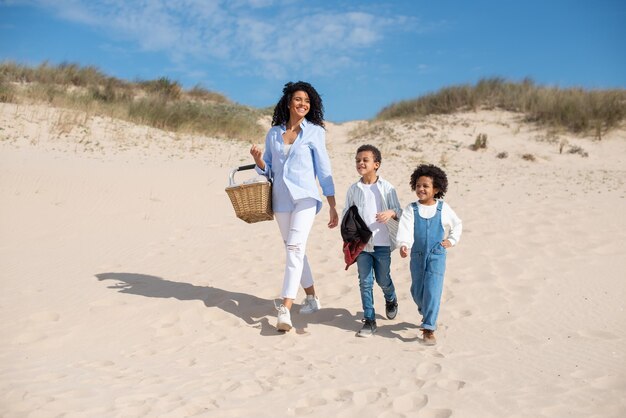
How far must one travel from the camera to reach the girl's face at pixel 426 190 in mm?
4406

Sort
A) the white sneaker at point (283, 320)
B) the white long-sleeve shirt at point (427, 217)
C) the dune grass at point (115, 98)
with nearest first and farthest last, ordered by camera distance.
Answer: the white long-sleeve shirt at point (427, 217) < the white sneaker at point (283, 320) < the dune grass at point (115, 98)

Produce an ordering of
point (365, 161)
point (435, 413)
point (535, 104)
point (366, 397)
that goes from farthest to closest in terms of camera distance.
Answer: point (535, 104) < point (365, 161) < point (366, 397) < point (435, 413)

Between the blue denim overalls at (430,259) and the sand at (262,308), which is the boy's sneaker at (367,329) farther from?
the blue denim overalls at (430,259)

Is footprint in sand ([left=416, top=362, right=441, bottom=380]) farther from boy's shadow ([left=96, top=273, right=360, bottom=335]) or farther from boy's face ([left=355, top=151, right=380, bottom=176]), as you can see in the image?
boy's face ([left=355, top=151, right=380, bottom=176])

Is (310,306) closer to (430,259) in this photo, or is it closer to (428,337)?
(428,337)

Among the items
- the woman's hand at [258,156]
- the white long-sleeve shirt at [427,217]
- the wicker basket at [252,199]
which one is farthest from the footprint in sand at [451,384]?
the woman's hand at [258,156]

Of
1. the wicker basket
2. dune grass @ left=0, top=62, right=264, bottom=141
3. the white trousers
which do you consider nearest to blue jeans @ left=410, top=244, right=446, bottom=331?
the white trousers

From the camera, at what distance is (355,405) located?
3.29 meters

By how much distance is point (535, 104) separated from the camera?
64.1 feet

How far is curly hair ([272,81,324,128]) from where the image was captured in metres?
4.81

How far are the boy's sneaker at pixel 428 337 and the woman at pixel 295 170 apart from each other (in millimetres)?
1103

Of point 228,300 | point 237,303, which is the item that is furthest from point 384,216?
point 228,300

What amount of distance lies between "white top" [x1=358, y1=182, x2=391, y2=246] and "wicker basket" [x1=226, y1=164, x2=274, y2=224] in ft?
2.73

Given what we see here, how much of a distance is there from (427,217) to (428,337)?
3.14ft
